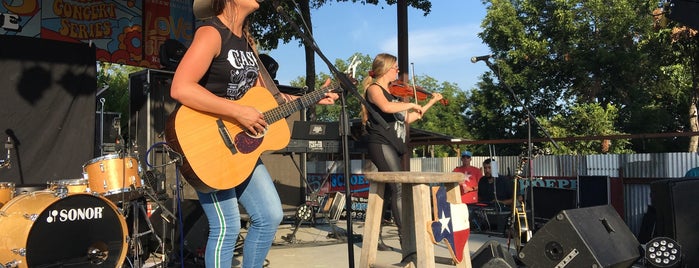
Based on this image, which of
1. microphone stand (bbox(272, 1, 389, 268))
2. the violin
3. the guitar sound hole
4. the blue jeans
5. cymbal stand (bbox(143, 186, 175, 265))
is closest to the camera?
the blue jeans

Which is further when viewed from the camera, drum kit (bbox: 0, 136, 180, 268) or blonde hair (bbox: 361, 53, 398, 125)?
blonde hair (bbox: 361, 53, 398, 125)

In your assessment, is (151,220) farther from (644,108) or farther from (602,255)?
(644,108)

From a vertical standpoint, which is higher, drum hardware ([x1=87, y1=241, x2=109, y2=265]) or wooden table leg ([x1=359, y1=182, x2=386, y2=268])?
wooden table leg ([x1=359, y1=182, x2=386, y2=268])

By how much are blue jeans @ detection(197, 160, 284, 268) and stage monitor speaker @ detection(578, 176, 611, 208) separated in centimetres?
587

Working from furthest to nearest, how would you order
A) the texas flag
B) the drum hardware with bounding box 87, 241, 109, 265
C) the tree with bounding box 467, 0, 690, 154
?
the tree with bounding box 467, 0, 690, 154 → the drum hardware with bounding box 87, 241, 109, 265 → the texas flag

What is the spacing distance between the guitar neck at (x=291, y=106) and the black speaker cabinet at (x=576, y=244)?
1.72 metres

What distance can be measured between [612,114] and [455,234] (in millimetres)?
23959

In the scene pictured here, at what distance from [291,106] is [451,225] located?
1154 millimetres

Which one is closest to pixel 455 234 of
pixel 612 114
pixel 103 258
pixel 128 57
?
pixel 103 258

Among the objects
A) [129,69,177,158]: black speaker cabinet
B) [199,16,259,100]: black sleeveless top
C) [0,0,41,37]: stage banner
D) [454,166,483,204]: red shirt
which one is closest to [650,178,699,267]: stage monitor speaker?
[199,16,259,100]: black sleeveless top

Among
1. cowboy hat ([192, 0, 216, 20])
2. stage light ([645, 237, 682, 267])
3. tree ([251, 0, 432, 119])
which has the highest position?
tree ([251, 0, 432, 119])

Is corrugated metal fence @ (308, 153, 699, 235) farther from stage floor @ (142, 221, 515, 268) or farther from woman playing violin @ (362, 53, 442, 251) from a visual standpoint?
woman playing violin @ (362, 53, 442, 251)

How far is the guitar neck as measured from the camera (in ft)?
9.73

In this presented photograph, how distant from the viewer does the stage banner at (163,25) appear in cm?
773
